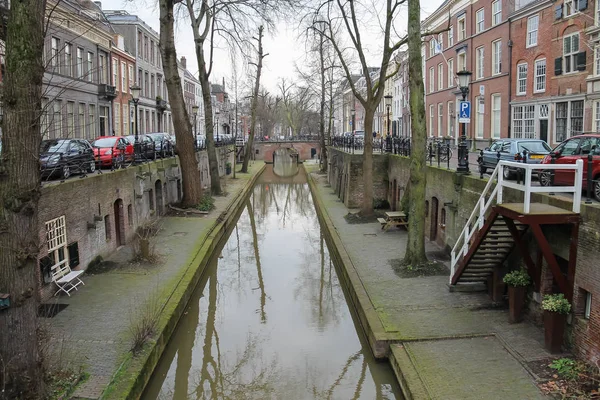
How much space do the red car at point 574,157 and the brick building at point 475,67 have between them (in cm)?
1857

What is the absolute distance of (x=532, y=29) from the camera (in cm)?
3070

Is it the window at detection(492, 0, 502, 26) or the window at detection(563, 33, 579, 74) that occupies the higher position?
the window at detection(492, 0, 502, 26)

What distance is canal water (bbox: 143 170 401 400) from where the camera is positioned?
1009 cm

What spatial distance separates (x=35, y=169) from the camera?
25.0 ft

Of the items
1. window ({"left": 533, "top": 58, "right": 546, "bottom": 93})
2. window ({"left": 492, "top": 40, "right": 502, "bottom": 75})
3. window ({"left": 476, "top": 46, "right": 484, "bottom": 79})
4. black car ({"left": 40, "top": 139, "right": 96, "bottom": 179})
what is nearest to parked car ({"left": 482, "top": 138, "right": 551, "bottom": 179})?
black car ({"left": 40, "top": 139, "right": 96, "bottom": 179})

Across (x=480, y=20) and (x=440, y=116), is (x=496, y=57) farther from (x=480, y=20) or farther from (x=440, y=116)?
(x=440, y=116)

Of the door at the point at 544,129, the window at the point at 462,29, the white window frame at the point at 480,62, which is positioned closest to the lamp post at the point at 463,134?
the door at the point at 544,129

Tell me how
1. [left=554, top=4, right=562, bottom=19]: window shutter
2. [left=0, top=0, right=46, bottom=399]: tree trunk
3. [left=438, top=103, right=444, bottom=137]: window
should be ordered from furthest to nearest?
1. [left=438, top=103, right=444, bottom=137]: window
2. [left=554, top=4, right=562, bottom=19]: window shutter
3. [left=0, top=0, right=46, bottom=399]: tree trunk

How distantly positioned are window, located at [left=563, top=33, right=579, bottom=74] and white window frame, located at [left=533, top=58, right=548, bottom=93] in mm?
1820

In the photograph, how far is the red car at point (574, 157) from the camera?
10986 millimetres

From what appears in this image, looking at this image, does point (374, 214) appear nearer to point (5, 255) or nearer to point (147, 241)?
point (147, 241)

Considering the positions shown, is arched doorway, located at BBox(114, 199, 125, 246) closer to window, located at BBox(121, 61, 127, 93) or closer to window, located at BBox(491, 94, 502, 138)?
window, located at BBox(491, 94, 502, 138)

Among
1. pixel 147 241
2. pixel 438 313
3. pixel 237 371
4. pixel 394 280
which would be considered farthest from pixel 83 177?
pixel 438 313

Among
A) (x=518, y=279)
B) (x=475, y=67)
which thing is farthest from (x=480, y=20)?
(x=518, y=279)
